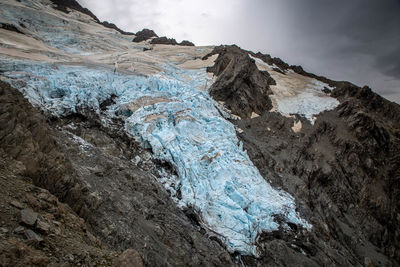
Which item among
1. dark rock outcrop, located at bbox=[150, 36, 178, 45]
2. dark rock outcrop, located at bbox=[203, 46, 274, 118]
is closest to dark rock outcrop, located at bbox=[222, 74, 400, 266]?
dark rock outcrop, located at bbox=[203, 46, 274, 118]

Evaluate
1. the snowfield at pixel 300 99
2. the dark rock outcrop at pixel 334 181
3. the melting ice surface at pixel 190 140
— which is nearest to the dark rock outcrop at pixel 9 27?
the melting ice surface at pixel 190 140

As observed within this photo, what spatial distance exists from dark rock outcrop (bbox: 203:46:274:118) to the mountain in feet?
0.56

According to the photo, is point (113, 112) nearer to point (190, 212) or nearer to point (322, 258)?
point (190, 212)

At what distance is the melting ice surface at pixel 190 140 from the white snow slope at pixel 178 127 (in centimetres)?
6

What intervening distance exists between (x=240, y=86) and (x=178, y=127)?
12.0 metres

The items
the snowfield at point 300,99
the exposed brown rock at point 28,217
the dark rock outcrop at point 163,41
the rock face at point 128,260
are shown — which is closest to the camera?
the exposed brown rock at point 28,217

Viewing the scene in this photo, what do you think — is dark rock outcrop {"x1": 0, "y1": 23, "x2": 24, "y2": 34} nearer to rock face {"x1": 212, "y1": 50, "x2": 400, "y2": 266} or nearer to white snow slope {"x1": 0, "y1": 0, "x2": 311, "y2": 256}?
white snow slope {"x1": 0, "y1": 0, "x2": 311, "y2": 256}

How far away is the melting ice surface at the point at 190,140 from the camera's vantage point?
12.7 meters

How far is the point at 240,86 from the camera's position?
82.1 ft

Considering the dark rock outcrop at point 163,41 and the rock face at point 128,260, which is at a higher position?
the dark rock outcrop at point 163,41

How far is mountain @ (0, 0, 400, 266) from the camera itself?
18.4ft

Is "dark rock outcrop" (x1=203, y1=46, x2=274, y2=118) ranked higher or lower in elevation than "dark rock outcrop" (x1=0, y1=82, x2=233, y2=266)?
higher

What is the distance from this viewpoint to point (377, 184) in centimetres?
2088

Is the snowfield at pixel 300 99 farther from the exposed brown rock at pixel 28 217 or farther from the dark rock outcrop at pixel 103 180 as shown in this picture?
the exposed brown rock at pixel 28 217
